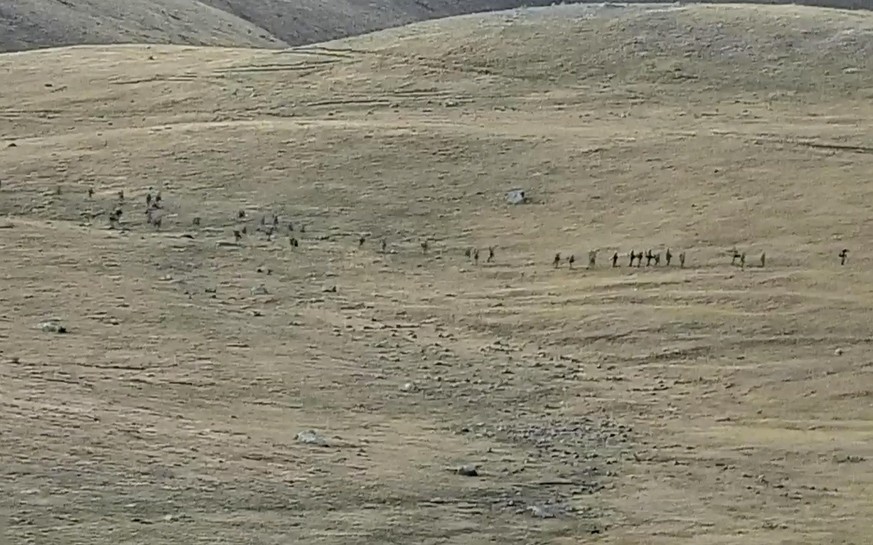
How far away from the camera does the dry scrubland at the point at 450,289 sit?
12188 millimetres

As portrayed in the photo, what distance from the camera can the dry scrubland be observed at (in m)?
12.2

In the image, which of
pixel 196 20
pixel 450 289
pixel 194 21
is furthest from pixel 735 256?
pixel 196 20

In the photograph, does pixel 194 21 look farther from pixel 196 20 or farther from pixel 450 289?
pixel 450 289

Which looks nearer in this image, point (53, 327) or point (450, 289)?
point (53, 327)

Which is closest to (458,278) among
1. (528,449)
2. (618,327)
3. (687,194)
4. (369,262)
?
(369,262)

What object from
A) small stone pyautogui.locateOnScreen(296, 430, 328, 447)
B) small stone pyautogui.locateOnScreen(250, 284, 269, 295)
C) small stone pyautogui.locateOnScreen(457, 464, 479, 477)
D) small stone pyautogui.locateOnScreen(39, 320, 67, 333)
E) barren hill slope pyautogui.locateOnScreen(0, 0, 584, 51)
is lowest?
small stone pyautogui.locateOnScreen(457, 464, 479, 477)

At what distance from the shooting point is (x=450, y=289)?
1947cm

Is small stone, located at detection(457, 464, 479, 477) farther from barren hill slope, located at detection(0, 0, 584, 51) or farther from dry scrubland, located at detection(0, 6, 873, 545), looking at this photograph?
barren hill slope, located at detection(0, 0, 584, 51)

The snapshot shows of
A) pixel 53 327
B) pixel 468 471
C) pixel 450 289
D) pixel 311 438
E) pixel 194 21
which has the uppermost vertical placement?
pixel 194 21

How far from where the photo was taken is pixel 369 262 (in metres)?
20.6

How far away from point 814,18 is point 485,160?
39.8 ft

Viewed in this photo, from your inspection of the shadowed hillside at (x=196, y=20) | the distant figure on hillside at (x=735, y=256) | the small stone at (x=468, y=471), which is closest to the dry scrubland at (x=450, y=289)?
the small stone at (x=468, y=471)

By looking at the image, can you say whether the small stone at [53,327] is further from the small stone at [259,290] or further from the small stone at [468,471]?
the small stone at [468,471]

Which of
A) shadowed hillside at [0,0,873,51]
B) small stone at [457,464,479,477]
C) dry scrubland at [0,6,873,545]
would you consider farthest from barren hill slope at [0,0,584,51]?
small stone at [457,464,479,477]
